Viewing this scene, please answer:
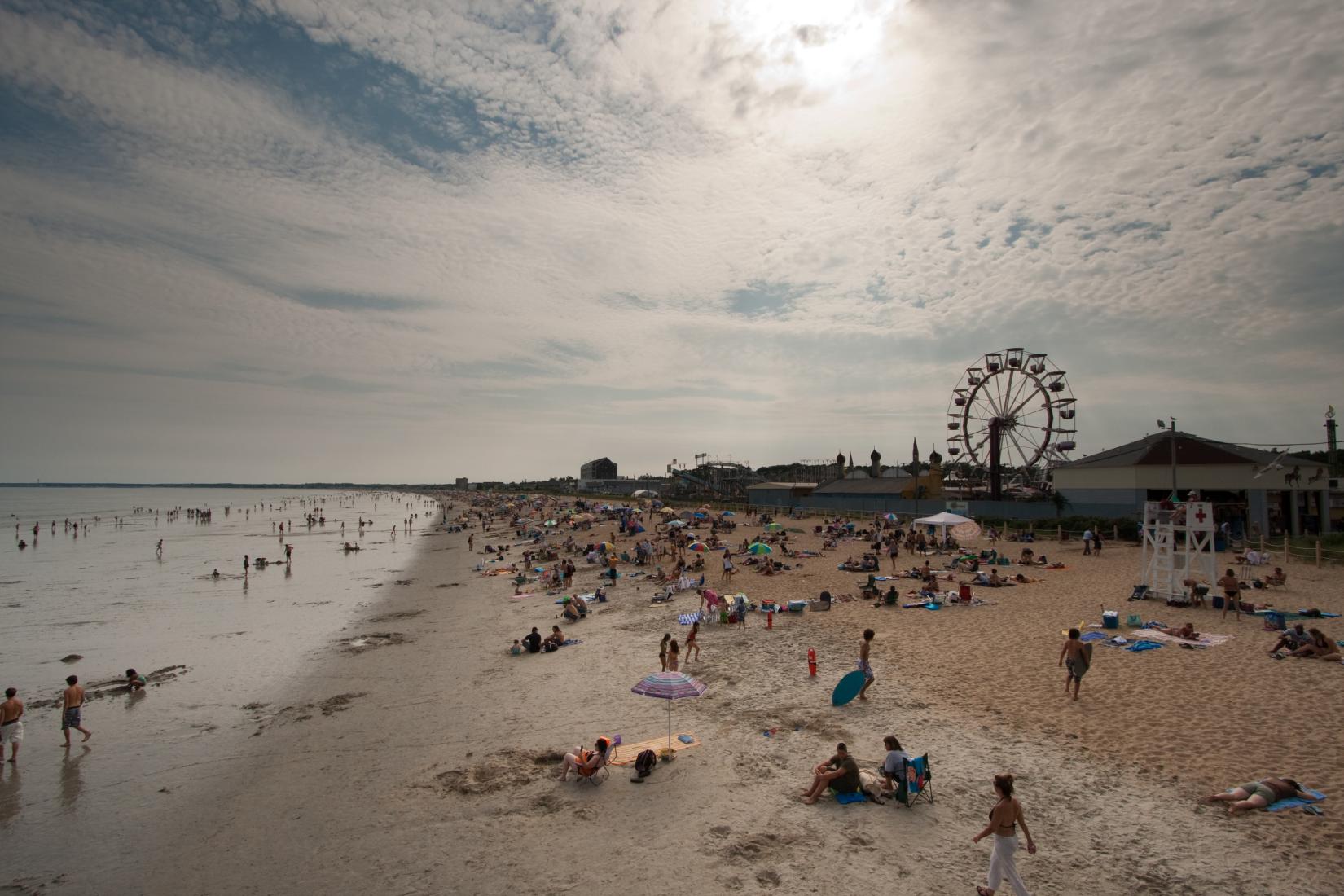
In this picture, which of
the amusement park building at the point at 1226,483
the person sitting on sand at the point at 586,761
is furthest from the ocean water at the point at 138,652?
the amusement park building at the point at 1226,483

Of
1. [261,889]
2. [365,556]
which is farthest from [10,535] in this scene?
[261,889]

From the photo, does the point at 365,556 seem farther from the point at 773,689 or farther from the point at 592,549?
the point at 773,689

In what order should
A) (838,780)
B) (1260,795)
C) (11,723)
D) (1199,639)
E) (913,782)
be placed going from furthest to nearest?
1. (1199,639)
2. (11,723)
3. (838,780)
4. (913,782)
5. (1260,795)

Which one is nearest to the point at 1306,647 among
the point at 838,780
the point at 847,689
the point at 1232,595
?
the point at 1232,595

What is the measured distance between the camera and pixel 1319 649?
38.8 ft

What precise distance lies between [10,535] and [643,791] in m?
74.5

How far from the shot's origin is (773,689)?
11773mm

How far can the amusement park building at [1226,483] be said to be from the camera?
31.6 m

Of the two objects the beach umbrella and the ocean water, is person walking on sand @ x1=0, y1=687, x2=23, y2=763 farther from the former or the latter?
the beach umbrella

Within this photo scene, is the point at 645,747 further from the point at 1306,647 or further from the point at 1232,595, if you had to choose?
the point at 1232,595

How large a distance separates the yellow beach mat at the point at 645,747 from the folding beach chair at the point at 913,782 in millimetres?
3051

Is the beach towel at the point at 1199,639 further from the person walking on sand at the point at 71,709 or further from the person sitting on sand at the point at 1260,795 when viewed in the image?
the person walking on sand at the point at 71,709

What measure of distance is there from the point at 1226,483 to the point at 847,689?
110 feet

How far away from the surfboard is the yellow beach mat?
8.47ft
